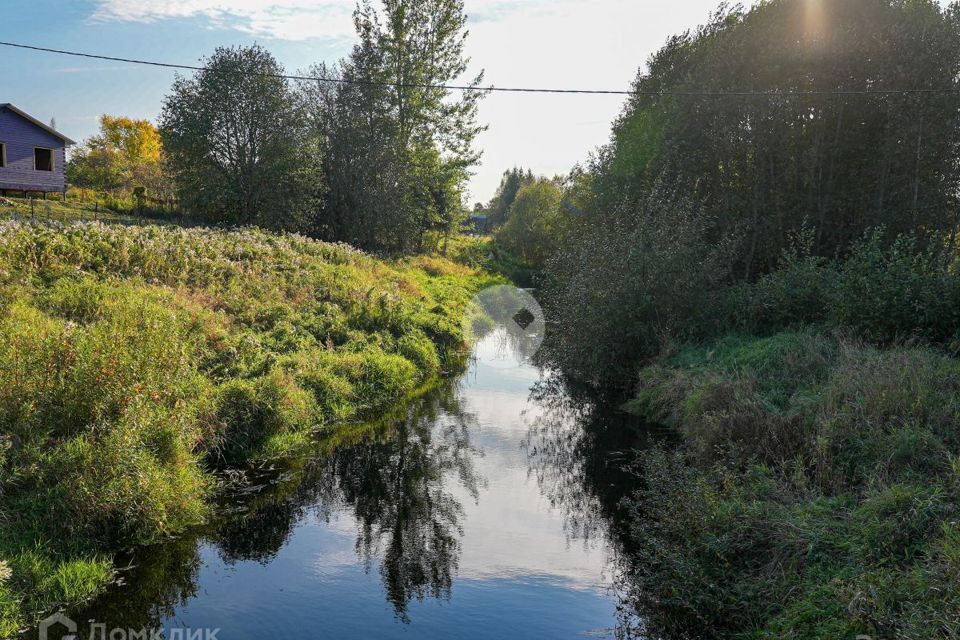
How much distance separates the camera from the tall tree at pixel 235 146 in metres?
29.3

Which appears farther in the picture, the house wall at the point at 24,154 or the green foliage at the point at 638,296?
the house wall at the point at 24,154

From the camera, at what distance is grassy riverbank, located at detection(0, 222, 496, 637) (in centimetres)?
672

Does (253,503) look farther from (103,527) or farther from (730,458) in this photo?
(730,458)

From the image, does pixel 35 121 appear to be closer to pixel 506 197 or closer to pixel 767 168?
pixel 767 168

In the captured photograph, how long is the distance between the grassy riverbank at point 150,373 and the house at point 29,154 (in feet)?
54.7

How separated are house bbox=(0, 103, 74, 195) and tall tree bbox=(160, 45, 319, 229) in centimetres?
667

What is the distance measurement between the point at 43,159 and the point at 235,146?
1026 centimetres

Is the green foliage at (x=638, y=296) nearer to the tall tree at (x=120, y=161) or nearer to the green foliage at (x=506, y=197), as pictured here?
the tall tree at (x=120, y=161)

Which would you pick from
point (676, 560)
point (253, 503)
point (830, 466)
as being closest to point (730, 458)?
point (830, 466)

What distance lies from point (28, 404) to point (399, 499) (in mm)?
4811

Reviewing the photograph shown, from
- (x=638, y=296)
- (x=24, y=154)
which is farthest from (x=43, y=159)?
(x=638, y=296)

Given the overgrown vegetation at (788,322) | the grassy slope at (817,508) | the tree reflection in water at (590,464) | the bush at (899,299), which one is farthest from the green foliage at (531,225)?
the grassy slope at (817,508)

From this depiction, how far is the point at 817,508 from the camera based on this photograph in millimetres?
6824

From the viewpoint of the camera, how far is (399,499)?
31.2 feet
